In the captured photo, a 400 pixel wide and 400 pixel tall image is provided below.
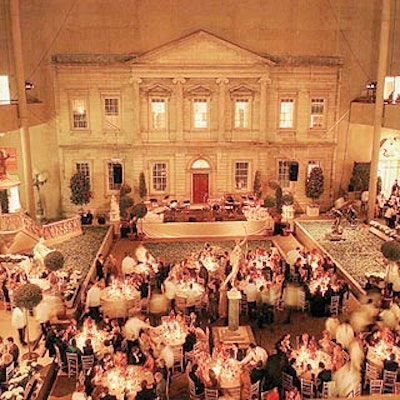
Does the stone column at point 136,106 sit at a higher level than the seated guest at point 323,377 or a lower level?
higher

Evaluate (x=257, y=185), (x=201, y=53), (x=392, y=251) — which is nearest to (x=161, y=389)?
(x=392, y=251)

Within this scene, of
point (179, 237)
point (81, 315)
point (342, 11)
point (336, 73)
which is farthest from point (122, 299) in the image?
point (342, 11)

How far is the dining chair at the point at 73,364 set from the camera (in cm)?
1293

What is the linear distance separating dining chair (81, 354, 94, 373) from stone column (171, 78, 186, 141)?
1551cm

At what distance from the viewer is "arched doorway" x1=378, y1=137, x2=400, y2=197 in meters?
28.1

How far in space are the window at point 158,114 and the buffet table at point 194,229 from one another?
5048mm

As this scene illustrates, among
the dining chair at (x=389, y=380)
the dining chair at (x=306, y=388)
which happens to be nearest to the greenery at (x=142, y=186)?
the dining chair at (x=306, y=388)

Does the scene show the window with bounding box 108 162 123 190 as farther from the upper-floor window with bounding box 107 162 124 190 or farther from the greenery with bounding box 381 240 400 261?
the greenery with bounding box 381 240 400 261

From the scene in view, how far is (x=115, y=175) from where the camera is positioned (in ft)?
85.5

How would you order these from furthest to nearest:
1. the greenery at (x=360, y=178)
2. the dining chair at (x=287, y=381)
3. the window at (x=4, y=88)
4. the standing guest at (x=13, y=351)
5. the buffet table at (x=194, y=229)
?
the greenery at (x=360, y=178), the window at (x=4, y=88), the buffet table at (x=194, y=229), the standing guest at (x=13, y=351), the dining chair at (x=287, y=381)

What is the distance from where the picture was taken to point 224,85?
1033 inches

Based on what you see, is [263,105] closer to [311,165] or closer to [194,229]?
[311,165]

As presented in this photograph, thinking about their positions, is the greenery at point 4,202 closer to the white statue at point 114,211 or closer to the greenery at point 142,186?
the white statue at point 114,211

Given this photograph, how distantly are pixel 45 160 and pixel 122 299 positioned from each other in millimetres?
13888
